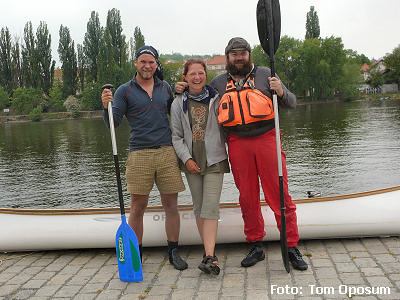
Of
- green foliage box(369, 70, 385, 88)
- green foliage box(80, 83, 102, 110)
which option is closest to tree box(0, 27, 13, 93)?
green foliage box(80, 83, 102, 110)

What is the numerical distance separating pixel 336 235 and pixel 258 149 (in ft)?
4.72

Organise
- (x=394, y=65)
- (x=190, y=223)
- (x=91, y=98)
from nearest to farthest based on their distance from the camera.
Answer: (x=190, y=223)
(x=91, y=98)
(x=394, y=65)

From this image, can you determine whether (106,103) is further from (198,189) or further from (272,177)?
(272,177)

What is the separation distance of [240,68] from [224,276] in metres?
1.86

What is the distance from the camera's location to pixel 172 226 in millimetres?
4531

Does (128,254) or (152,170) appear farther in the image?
(152,170)

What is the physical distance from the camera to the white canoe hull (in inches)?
189

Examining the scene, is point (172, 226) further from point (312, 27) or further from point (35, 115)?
point (312, 27)

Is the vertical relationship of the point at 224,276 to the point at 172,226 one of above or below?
below

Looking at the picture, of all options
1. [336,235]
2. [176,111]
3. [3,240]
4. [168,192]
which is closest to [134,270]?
[168,192]

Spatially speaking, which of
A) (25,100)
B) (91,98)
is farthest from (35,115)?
(91,98)

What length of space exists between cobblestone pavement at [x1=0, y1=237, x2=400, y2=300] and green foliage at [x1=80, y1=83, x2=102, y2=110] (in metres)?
67.1

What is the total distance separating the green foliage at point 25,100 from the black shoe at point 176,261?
7049cm

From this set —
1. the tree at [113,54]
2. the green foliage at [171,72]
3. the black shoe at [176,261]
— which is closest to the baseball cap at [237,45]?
the black shoe at [176,261]
